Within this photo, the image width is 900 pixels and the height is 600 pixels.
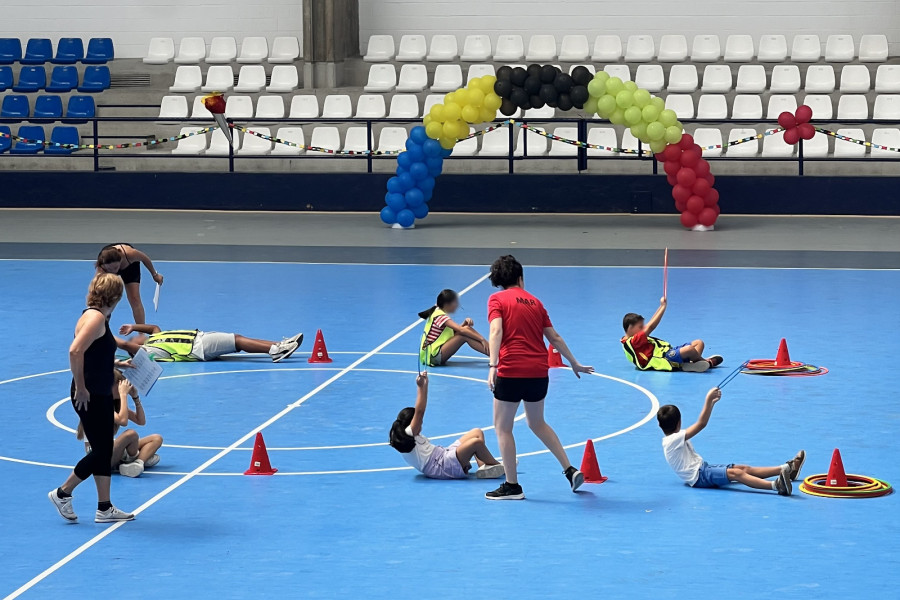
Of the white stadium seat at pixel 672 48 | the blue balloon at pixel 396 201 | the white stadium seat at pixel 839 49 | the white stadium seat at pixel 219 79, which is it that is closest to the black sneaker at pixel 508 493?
the blue balloon at pixel 396 201

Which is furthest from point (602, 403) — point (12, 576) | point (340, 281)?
point (340, 281)

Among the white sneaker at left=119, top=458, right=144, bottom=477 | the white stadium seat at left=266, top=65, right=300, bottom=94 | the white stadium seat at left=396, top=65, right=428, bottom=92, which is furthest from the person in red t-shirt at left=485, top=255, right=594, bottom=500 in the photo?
the white stadium seat at left=266, top=65, right=300, bottom=94

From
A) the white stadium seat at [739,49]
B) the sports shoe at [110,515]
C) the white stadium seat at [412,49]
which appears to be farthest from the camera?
the white stadium seat at [412,49]

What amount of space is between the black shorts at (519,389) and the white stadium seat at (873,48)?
77.3 feet

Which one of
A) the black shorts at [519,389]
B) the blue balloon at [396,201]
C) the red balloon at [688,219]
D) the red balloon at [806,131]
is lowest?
the black shorts at [519,389]

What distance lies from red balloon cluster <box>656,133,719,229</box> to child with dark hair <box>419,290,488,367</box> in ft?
38.4

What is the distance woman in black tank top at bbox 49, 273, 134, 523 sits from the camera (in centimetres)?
945

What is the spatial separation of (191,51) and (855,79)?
15.7 metres

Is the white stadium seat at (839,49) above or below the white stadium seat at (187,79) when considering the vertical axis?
above

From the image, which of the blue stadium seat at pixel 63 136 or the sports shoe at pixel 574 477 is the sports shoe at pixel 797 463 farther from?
the blue stadium seat at pixel 63 136

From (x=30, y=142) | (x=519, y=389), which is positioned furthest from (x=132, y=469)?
(x=30, y=142)

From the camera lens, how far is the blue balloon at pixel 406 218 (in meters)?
26.8

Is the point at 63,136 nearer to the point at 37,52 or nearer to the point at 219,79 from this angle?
the point at 37,52

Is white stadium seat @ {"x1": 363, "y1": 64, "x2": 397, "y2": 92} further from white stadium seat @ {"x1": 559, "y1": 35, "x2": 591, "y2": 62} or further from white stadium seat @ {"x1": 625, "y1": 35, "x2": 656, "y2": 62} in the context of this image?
white stadium seat @ {"x1": 625, "y1": 35, "x2": 656, "y2": 62}
